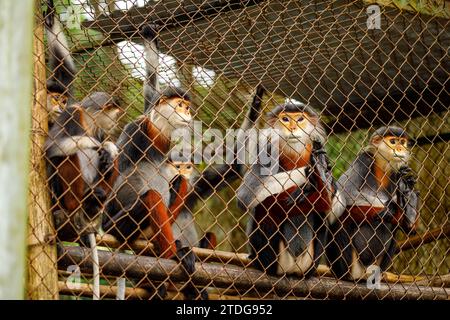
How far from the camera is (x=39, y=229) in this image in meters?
2.17

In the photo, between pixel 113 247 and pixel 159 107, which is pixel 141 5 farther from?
pixel 113 247

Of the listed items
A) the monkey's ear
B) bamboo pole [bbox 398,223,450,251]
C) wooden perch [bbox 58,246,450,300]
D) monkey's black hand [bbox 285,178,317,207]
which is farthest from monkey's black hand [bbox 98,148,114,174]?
bamboo pole [bbox 398,223,450,251]

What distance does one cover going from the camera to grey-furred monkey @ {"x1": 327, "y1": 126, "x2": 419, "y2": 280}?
348 cm

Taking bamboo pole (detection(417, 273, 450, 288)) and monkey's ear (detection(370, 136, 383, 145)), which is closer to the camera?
bamboo pole (detection(417, 273, 450, 288))

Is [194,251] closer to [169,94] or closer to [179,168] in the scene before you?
[179,168]

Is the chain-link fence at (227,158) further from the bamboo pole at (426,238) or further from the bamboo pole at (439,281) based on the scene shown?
the bamboo pole at (426,238)

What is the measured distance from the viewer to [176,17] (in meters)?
3.20

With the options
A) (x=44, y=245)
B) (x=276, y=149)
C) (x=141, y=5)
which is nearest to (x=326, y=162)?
(x=276, y=149)

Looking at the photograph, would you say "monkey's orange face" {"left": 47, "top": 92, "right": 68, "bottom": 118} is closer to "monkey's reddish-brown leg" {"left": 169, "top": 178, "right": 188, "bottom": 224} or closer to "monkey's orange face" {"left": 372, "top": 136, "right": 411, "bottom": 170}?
"monkey's reddish-brown leg" {"left": 169, "top": 178, "right": 188, "bottom": 224}

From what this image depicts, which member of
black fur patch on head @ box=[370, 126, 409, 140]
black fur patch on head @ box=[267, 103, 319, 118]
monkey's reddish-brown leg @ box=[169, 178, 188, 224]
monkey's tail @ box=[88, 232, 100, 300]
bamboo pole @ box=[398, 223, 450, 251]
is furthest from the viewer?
bamboo pole @ box=[398, 223, 450, 251]

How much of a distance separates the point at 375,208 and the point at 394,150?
39cm

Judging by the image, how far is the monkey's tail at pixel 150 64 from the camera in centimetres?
317

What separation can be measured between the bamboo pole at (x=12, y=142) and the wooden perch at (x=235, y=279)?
137 centimetres

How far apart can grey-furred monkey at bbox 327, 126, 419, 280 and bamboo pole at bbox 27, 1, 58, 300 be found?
1687mm
